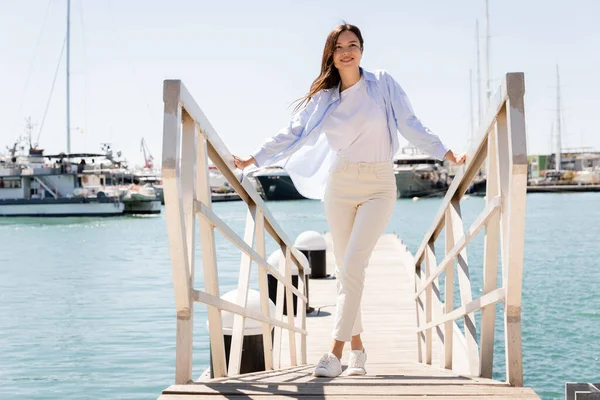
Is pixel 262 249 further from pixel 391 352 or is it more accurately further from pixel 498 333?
pixel 498 333

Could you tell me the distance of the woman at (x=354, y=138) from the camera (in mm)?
4043

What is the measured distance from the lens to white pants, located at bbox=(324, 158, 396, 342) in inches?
159

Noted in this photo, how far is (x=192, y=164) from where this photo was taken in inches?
114

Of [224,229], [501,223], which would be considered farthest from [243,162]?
[501,223]

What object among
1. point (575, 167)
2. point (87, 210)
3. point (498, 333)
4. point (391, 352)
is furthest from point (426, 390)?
point (575, 167)

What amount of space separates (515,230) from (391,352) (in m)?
5.05

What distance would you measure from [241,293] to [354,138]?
992mm

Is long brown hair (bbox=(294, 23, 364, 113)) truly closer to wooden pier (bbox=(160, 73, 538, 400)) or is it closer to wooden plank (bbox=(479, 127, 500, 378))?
wooden pier (bbox=(160, 73, 538, 400))

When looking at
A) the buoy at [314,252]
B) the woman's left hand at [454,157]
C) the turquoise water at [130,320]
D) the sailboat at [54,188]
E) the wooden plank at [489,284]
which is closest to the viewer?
the wooden plank at [489,284]

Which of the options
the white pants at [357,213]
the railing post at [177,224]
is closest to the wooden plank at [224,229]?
the railing post at [177,224]

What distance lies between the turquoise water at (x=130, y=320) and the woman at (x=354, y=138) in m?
4.49

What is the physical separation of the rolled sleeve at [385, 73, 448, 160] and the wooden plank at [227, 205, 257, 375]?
933 millimetres

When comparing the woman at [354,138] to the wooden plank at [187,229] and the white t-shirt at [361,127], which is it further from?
the wooden plank at [187,229]

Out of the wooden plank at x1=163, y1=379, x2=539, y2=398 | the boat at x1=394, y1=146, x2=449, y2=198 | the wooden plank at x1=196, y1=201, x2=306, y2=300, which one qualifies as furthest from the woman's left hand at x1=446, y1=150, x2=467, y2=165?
the boat at x1=394, y1=146, x2=449, y2=198
